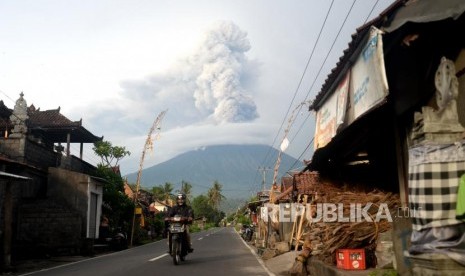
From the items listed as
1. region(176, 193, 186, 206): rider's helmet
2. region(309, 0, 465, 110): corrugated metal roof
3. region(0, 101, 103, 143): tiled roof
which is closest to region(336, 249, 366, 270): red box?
region(309, 0, 465, 110): corrugated metal roof

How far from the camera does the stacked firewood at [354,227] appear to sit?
8.64 meters

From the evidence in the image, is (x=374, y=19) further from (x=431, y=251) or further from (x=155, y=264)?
(x=155, y=264)

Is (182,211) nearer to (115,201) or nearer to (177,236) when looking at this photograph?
(177,236)

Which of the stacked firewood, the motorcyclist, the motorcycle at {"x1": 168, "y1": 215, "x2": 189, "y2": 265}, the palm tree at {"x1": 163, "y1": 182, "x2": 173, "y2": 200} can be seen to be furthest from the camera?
the palm tree at {"x1": 163, "y1": 182, "x2": 173, "y2": 200}

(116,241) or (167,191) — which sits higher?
(167,191)

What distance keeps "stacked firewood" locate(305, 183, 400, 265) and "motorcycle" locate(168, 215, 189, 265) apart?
3.97 meters

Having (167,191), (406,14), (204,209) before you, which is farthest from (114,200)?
(204,209)

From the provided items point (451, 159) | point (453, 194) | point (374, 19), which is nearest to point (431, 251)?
point (453, 194)

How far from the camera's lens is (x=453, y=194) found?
468cm

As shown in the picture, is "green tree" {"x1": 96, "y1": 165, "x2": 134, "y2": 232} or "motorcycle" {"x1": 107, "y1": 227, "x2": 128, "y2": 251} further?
"green tree" {"x1": 96, "y1": 165, "x2": 134, "y2": 232}

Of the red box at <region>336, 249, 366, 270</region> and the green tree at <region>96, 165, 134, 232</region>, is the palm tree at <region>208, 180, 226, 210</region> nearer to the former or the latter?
the green tree at <region>96, 165, 134, 232</region>

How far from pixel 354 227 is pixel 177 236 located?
5.55 meters

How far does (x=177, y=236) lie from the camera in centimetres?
1250

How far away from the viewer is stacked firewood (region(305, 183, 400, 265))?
864 cm
